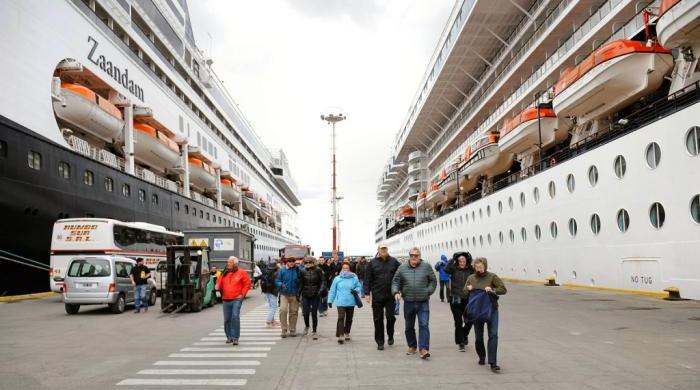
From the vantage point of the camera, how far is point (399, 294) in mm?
8062

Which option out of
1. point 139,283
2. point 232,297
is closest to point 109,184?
point 139,283

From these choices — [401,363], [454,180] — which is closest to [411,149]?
[454,180]

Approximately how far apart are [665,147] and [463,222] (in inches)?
1012

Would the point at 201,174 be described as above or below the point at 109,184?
above

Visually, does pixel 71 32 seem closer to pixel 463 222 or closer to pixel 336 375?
pixel 336 375

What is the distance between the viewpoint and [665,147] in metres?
15.2

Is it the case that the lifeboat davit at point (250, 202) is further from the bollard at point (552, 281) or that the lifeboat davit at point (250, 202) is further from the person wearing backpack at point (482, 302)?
the person wearing backpack at point (482, 302)

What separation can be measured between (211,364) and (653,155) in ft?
47.0

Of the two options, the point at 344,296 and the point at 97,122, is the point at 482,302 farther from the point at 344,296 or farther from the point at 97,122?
the point at 97,122

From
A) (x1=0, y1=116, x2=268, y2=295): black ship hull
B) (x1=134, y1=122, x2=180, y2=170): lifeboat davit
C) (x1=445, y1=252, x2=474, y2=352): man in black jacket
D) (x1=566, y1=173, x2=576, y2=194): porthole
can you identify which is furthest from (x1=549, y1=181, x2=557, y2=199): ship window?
(x1=134, y1=122, x2=180, y2=170): lifeboat davit

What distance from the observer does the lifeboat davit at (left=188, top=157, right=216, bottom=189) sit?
4266cm

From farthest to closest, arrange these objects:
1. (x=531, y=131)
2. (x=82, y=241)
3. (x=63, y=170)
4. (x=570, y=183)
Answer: (x=531, y=131)
(x=570, y=183)
(x=63, y=170)
(x=82, y=241)

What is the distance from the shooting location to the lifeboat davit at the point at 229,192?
5385cm

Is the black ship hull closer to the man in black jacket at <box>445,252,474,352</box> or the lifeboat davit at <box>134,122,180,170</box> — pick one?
the lifeboat davit at <box>134,122,180,170</box>
